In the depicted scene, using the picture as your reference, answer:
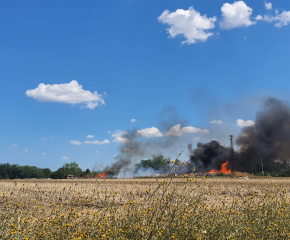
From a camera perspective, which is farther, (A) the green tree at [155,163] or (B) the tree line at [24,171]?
(B) the tree line at [24,171]

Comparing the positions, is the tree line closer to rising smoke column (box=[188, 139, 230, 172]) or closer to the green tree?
the green tree

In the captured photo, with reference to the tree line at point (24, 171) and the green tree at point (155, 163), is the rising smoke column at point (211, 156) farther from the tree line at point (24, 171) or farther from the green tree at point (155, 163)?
the tree line at point (24, 171)

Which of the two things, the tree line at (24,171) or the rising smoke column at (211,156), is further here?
the tree line at (24,171)

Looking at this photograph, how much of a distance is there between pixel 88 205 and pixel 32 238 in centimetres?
1128

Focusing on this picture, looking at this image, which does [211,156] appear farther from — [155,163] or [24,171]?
[24,171]

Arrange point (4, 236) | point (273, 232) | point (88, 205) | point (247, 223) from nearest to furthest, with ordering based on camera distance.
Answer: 1. point (4, 236)
2. point (273, 232)
3. point (247, 223)
4. point (88, 205)

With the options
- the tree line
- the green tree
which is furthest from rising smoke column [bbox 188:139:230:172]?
the tree line

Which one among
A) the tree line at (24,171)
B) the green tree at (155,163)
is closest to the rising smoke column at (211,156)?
the green tree at (155,163)

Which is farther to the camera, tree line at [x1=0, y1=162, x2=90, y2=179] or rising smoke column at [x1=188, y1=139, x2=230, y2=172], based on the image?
tree line at [x1=0, y1=162, x2=90, y2=179]

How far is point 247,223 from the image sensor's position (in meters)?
8.02

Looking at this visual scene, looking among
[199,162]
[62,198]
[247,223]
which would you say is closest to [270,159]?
[199,162]

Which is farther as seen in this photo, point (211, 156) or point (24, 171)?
point (24, 171)

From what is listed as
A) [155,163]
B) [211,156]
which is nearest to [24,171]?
[155,163]

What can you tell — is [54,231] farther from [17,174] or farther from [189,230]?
[17,174]
